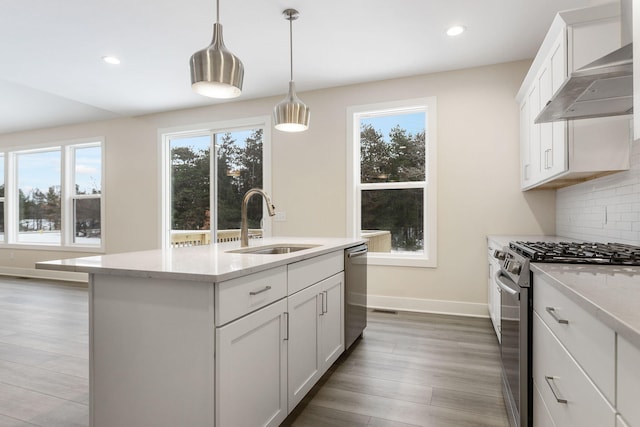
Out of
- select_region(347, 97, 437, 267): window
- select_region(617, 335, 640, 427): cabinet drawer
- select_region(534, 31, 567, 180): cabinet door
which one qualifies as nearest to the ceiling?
select_region(347, 97, 437, 267): window

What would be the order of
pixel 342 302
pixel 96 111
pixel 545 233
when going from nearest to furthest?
pixel 342 302, pixel 545 233, pixel 96 111

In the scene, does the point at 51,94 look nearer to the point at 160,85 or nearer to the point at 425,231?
the point at 160,85

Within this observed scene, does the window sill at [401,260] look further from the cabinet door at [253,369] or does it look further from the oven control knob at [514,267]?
the cabinet door at [253,369]

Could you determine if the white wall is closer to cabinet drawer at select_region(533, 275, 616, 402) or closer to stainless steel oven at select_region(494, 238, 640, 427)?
stainless steel oven at select_region(494, 238, 640, 427)

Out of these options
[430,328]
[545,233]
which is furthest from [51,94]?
[545,233]

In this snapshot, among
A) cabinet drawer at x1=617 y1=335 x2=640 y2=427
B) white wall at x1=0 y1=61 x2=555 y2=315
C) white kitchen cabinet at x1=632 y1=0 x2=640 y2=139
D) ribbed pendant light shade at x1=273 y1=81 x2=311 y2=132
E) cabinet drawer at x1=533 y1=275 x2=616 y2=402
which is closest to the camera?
cabinet drawer at x1=617 y1=335 x2=640 y2=427

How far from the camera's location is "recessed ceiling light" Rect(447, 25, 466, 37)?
295cm

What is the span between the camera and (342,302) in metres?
2.61

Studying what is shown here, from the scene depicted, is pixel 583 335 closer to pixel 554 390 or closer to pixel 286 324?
pixel 554 390

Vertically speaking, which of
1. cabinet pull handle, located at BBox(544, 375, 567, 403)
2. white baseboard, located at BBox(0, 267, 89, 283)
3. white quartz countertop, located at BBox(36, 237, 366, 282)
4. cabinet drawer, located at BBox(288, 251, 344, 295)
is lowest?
white baseboard, located at BBox(0, 267, 89, 283)

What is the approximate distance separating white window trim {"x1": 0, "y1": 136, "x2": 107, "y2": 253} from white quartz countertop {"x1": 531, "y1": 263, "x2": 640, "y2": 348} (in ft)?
20.4

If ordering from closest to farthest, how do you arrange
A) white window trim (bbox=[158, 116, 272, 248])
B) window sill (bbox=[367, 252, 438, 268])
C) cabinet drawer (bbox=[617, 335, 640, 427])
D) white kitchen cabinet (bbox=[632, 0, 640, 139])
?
cabinet drawer (bbox=[617, 335, 640, 427]), white kitchen cabinet (bbox=[632, 0, 640, 139]), window sill (bbox=[367, 252, 438, 268]), white window trim (bbox=[158, 116, 272, 248])

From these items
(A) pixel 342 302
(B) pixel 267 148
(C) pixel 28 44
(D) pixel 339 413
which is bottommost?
(D) pixel 339 413

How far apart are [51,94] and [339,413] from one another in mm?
5146
